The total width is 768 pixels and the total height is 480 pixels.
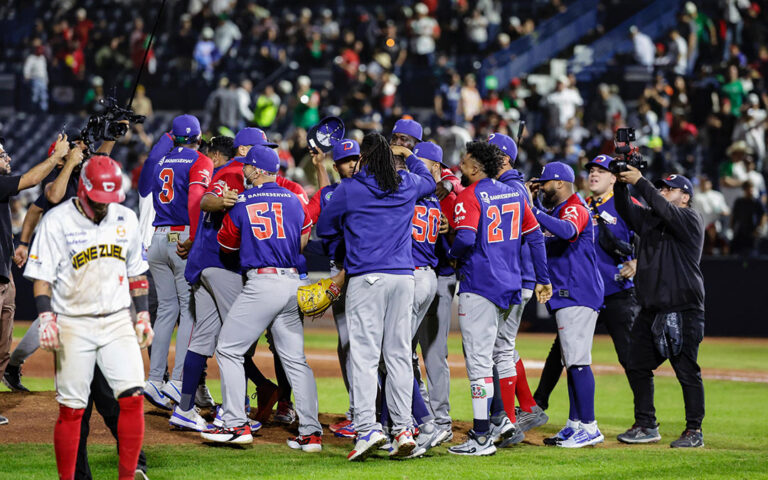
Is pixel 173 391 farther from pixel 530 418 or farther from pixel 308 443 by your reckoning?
pixel 530 418

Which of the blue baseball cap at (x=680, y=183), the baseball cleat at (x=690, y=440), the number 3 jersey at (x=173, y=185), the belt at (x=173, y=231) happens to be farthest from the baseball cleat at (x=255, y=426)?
the blue baseball cap at (x=680, y=183)

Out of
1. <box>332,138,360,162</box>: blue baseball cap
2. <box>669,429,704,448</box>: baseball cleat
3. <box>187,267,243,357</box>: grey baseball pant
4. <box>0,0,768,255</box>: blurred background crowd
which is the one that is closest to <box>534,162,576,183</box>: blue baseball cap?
<box>332,138,360,162</box>: blue baseball cap

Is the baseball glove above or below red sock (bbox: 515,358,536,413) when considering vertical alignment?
above

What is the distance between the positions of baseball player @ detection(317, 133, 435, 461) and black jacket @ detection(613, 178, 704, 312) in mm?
2221

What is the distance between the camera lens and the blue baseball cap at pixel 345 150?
308 inches

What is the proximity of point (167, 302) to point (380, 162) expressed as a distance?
2.73 meters

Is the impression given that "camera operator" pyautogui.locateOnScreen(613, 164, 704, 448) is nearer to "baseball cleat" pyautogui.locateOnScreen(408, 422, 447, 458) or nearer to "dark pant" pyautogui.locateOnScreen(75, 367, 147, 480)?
"baseball cleat" pyautogui.locateOnScreen(408, 422, 447, 458)

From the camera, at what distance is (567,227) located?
8133 millimetres

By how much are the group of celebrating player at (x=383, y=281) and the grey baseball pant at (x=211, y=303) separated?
1 cm

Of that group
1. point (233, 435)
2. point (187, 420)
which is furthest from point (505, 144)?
point (187, 420)

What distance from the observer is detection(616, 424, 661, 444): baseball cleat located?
8.32 metres

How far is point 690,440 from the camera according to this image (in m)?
8.09

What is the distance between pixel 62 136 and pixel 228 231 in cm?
145

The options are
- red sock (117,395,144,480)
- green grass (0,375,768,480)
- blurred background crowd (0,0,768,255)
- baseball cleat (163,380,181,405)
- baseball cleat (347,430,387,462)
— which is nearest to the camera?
red sock (117,395,144,480)
